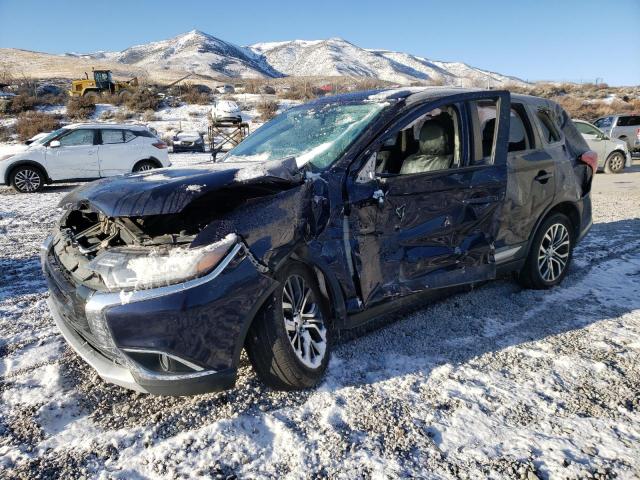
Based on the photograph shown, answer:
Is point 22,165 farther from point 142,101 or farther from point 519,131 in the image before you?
point 142,101

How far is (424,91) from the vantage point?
353cm

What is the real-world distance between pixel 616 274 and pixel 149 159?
11270 mm

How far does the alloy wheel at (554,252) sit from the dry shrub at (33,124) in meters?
23.7

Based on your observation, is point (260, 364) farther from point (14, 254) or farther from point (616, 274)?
point (14, 254)

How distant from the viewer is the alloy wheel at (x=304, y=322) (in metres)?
2.68

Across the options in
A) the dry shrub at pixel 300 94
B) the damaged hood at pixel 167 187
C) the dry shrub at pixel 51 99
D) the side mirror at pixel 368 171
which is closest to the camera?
the damaged hood at pixel 167 187

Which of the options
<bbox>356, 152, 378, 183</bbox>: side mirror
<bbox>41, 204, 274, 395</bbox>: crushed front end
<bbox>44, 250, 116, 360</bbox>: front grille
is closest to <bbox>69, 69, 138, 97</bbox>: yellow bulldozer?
<bbox>44, 250, 116, 360</bbox>: front grille

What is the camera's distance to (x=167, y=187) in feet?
7.76

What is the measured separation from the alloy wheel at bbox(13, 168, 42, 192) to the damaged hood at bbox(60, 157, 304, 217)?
1033 cm

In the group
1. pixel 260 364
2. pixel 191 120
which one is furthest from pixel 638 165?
pixel 191 120

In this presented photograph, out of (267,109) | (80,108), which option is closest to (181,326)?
(80,108)

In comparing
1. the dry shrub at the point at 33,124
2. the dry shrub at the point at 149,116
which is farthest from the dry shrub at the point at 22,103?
the dry shrub at the point at 149,116

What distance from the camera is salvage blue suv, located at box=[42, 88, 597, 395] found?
87.3 inches

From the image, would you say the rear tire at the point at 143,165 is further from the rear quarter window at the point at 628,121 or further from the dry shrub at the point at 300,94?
the dry shrub at the point at 300,94
